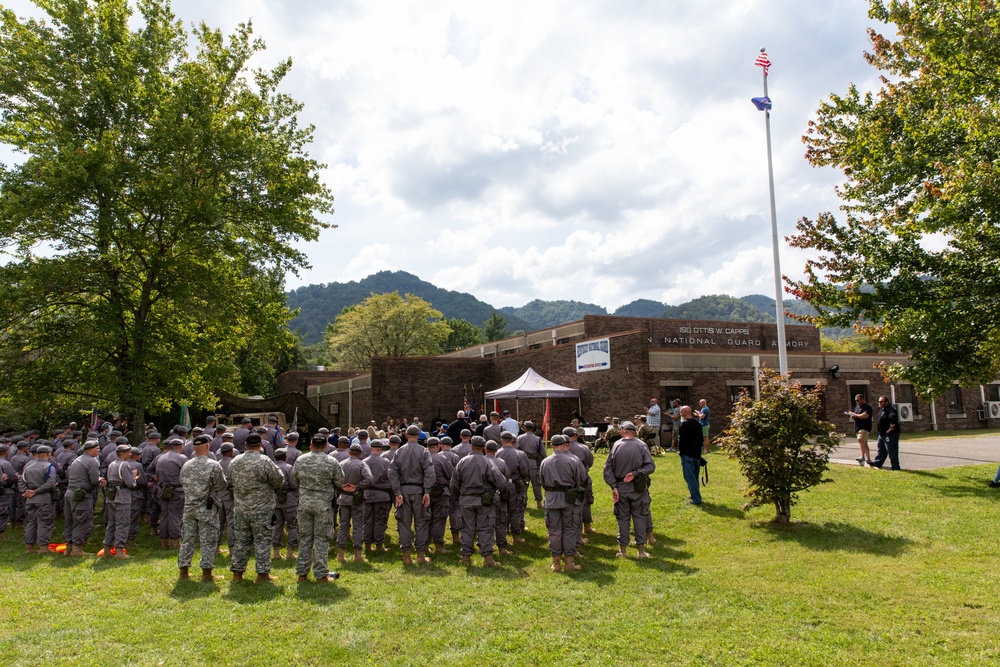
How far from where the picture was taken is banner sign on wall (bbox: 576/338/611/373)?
82.5 feet

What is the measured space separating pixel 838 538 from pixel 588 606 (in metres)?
4.66

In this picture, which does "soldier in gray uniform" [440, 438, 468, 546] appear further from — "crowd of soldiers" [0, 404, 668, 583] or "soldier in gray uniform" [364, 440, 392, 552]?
"soldier in gray uniform" [364, 440, 392, 552]

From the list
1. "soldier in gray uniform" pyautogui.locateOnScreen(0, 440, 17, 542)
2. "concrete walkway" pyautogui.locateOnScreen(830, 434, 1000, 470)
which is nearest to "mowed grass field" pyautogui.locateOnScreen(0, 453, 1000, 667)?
"soldier in gray uniform" pyautogui.locateOnScreen(0, 440, 17, 542)

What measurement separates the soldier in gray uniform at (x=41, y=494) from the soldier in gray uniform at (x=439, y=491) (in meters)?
6.59

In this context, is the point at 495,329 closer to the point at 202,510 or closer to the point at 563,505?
the point at 563,505

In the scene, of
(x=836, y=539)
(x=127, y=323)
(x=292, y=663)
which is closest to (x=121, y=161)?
(x=127, y=323)

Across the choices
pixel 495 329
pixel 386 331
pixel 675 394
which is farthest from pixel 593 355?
pixel 495 329

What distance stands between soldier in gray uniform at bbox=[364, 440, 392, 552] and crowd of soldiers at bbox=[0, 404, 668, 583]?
2cm

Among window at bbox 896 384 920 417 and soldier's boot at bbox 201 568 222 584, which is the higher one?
window at bbox 896 384 920 417

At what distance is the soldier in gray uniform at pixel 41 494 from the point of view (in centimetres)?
1092

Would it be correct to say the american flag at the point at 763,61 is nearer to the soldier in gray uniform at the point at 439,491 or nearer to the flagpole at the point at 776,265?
the flagpole at the point at 776,265

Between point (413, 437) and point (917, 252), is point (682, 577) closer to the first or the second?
point (413, 437)

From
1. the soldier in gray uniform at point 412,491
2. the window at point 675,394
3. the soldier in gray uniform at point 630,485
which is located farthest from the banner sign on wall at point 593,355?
the soldier in gray uniform at point 412,491

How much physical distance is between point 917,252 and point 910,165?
6.60 feet
